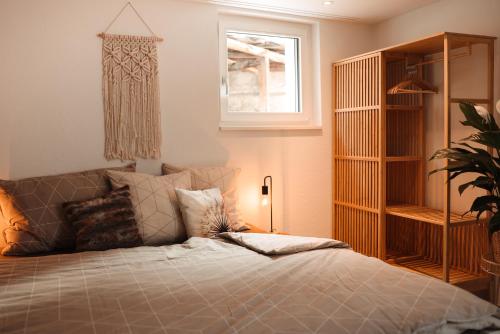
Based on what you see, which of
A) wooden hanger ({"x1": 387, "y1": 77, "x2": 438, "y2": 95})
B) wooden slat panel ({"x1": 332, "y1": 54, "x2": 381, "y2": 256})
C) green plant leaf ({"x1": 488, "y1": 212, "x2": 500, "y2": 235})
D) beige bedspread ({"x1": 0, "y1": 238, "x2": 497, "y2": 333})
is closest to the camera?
beige bedspread ({"x1": 0, "y1": 238, "x2": 497, "y2": 333})

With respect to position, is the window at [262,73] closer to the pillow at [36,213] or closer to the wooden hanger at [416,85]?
the wooden hanger at [416,85]

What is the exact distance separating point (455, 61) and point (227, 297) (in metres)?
2.51

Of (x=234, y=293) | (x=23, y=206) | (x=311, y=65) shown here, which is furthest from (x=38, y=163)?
(x=311, y=65)

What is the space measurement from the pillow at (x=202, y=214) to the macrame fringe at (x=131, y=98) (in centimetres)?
56

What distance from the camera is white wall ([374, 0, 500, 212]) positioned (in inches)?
114

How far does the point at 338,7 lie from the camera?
3.34m

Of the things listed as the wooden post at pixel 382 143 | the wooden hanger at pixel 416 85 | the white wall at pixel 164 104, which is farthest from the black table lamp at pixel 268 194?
the wooden hanger at pixel 416 85

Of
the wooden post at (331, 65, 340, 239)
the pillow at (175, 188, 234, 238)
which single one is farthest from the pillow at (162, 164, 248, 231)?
the wooden post at (331, 65, 340, 239)

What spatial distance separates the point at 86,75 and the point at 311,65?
1.87m

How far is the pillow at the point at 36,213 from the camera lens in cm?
234

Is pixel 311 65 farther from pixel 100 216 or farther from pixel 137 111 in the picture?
pixel 100 216

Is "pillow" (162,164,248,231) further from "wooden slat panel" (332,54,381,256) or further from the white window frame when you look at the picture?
"wooden slat panel" (332,54,381,256)

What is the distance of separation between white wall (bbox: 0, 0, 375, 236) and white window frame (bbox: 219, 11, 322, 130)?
7 cm

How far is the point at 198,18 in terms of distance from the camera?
318cm
